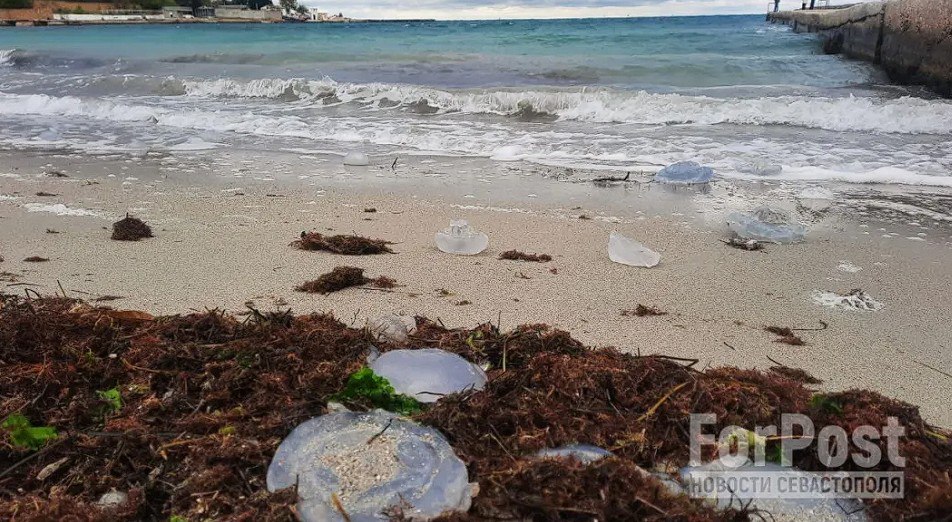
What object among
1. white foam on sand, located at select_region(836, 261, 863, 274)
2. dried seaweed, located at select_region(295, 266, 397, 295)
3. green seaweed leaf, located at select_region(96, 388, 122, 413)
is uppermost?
white foam on sand, located at select_region(836, 261, 863, 274)

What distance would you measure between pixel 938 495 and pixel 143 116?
11.5 metres

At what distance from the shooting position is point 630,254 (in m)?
3.77

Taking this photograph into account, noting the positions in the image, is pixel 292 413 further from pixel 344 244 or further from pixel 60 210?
pixel 60 210

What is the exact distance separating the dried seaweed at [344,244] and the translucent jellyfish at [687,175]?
297 centimetres

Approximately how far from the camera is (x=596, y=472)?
156cm

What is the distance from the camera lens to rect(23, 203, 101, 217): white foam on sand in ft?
15.5

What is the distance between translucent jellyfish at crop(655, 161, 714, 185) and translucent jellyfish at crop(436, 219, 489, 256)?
252cm

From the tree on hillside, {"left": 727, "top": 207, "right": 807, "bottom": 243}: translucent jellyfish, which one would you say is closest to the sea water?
{"left": 727, "top": 207, "right": 807, "bottom": 243}: translucent jellyfish

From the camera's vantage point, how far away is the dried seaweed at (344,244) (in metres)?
3.91

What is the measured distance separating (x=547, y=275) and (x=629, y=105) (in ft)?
26.6

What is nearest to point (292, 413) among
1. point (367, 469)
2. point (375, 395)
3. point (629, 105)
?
point (375, 395)

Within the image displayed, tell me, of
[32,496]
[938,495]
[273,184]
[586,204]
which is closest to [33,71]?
[273,184]

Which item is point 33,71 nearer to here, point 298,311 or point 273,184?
point 273,184

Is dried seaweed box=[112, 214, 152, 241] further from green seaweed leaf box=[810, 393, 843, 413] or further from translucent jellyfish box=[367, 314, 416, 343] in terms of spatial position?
green seaweed leaf box=[810, 393, 843, 413]
